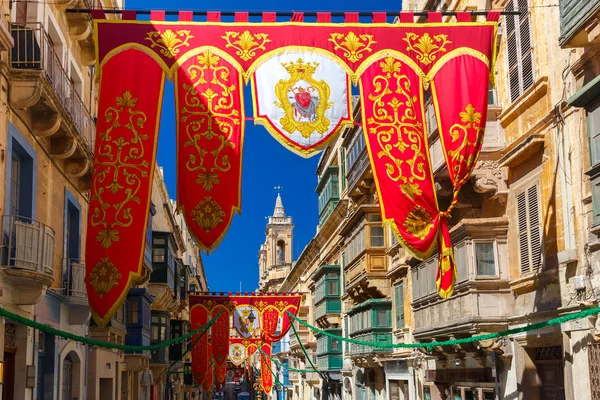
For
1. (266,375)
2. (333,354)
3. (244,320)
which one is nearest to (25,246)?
(244,320)

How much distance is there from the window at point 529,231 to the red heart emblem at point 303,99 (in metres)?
5.97

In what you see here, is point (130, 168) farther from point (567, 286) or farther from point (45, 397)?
point (567, 286)

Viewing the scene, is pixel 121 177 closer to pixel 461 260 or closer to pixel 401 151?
pixel 401 151

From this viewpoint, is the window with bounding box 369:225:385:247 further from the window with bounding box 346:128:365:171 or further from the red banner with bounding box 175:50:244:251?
the red banner with bounding box 175:50:244:251

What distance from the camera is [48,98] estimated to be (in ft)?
45.4

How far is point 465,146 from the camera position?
12188 mm

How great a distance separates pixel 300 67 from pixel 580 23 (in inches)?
165

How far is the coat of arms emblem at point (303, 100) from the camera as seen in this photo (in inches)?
481

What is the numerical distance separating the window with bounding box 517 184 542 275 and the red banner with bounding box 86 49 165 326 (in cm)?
804

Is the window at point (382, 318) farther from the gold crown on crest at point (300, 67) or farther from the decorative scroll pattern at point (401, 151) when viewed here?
the gold crown on crest at point (300, 67)

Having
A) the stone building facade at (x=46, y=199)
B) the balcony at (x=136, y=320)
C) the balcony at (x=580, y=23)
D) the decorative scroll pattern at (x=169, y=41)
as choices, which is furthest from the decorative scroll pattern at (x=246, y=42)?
the balcony at (x=136, y=320)

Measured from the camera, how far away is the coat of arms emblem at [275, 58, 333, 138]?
12.2 meters

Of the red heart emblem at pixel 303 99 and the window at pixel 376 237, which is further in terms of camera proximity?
the window at pixel 376 237

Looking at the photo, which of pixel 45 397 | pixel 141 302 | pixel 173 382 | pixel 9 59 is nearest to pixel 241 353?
pixel 173 382
